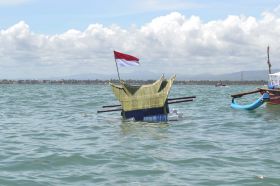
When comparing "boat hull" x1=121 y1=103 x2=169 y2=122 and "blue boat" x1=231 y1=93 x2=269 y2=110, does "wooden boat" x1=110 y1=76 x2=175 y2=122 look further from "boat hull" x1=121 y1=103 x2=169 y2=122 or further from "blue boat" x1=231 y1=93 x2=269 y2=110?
"blue boat" x1=231 y1=93 x2=269 y2=110

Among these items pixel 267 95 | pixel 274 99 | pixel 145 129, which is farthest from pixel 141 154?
pixel 274 99

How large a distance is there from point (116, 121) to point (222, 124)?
282 inches

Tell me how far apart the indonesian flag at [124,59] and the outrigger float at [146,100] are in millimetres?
1338

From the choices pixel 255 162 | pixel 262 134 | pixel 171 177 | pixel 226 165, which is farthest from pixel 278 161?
pixel 262 134

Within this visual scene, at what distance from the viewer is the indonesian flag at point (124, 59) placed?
29.0 metres

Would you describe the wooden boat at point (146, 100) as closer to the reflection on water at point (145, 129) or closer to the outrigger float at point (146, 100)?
the outrigger float at point (146, 100)

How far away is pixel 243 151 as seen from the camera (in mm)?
17516

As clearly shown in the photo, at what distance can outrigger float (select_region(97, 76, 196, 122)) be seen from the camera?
2891 centimetres

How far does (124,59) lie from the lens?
2922 centimetres

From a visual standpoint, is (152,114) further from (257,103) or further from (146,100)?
(257,103)

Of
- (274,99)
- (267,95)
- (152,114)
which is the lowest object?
(152,114)

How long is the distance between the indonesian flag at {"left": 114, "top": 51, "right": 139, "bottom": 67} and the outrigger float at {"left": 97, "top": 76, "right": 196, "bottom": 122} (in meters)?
1.34

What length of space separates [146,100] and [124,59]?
9.84 feet

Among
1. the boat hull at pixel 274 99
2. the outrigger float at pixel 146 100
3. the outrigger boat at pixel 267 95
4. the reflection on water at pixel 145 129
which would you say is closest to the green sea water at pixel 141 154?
the reflection on water at pixel 145 129
